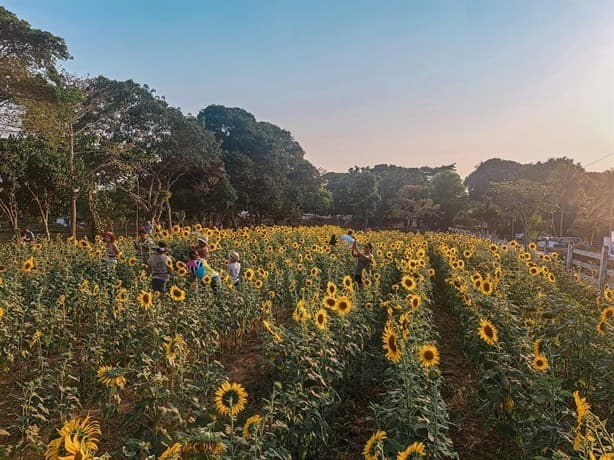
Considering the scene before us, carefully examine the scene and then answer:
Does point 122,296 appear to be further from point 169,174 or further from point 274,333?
point 169,174

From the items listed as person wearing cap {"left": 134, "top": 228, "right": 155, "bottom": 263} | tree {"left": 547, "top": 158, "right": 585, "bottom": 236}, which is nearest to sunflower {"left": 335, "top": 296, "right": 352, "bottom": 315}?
person wearing cap {"left": 134, "top": 228, "right": 155, "bottom": 263}

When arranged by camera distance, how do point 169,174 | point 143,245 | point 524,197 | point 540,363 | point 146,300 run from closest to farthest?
point 540,363, point 146,300, point 143,245, point 169,174, point 524,197

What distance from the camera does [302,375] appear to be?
3771 mm

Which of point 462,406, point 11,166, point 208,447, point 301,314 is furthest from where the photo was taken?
point 11,166

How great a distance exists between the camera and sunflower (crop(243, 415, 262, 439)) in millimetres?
2455

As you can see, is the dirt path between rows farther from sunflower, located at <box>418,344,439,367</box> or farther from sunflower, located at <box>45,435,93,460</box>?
sunflower, located at <box>45,435,93,460</box>

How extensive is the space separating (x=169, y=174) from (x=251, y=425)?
86.5 ft

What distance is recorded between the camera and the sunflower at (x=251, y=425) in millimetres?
2455

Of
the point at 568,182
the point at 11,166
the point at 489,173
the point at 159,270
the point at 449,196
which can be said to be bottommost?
the point at 159,270

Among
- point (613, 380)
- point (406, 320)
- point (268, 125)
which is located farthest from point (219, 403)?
point (268, 125)

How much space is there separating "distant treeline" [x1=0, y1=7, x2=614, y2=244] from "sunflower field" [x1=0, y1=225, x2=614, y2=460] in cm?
1042

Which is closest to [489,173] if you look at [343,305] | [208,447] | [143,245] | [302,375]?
[143,245]

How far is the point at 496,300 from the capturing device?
15.5 feet

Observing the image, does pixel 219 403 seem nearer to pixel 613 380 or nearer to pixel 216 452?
pixel 216 452
